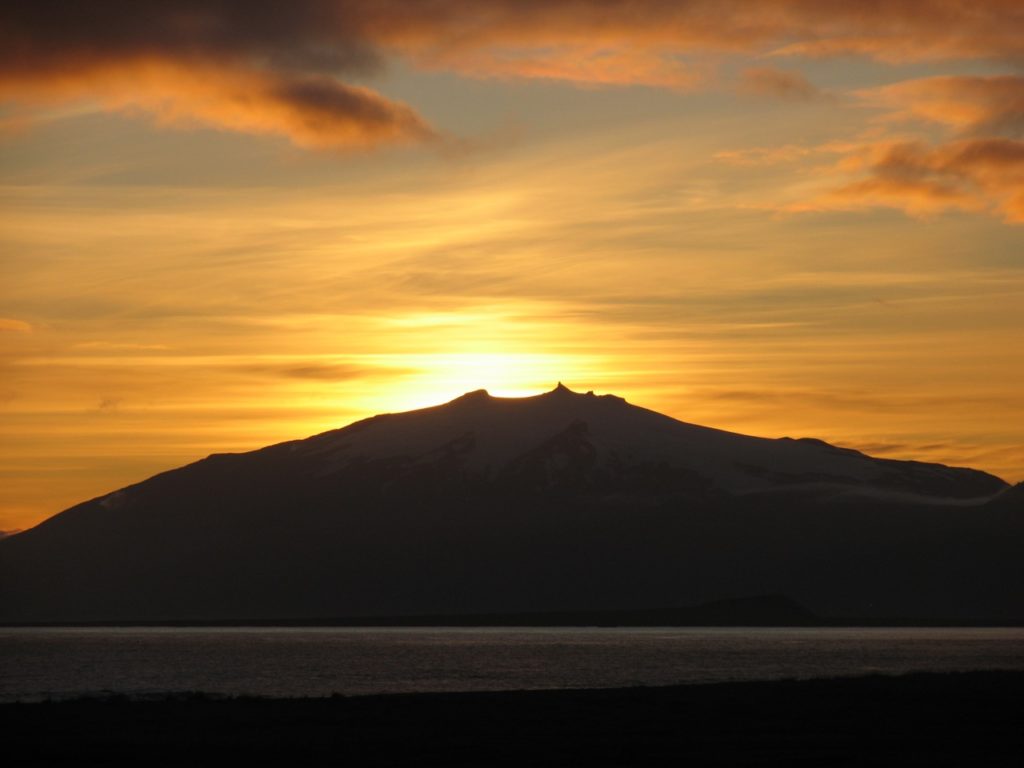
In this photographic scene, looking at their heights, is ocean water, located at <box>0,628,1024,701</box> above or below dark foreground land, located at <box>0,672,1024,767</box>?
above

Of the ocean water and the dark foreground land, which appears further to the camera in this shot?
the ocean water

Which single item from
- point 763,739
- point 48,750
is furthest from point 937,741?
point 48,750

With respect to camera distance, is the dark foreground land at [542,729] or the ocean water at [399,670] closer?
the dark foreground land at [542,729]

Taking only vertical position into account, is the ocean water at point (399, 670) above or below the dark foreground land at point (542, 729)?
above

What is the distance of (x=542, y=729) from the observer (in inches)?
2263

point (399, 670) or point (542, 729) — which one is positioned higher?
point (399, 670)

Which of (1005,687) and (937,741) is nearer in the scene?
(937,741)

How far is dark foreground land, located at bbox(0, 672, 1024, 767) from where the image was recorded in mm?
48500

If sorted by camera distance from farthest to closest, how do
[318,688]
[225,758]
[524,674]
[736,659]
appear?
[736,659] → [524,674] → [318,688] → [225,758]

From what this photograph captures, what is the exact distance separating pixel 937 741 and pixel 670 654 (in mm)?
131790

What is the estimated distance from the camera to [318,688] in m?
102

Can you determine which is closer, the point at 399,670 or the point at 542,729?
the point at 542,729

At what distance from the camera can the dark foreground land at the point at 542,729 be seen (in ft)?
159

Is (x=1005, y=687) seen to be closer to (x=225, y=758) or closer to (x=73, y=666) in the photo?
(x=225, y=758)
